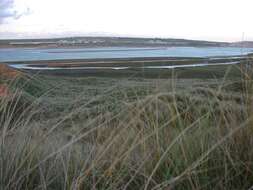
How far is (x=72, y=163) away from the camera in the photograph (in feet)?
7.77

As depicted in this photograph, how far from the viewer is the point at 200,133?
234 centimetres

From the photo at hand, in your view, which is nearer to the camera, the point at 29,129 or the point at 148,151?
the point at 148,151

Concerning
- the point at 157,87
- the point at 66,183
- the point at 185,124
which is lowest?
the point at 66,183

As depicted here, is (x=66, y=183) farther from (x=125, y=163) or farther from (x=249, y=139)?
(x=249, y=139)

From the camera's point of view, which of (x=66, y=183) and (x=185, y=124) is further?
(x=185, y=124)

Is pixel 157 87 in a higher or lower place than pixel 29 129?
higher

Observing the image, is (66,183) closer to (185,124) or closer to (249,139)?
(185,124)

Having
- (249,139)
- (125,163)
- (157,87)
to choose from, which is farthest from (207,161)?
(157,87)

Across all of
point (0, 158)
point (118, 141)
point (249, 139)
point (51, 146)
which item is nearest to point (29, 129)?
point (51, 146)

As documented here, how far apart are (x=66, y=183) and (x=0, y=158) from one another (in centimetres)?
43

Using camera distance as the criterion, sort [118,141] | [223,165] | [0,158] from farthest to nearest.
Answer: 1. [118,141]
2. [0,158]
3. [223,165]

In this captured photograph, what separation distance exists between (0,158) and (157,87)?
1.14m

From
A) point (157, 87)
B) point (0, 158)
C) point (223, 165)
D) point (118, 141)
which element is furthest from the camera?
point (157, 87)

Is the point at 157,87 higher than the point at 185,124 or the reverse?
higher
